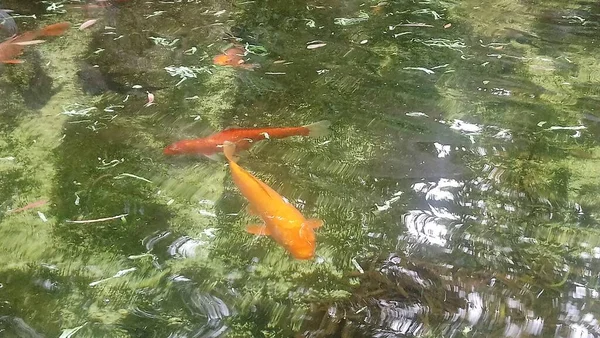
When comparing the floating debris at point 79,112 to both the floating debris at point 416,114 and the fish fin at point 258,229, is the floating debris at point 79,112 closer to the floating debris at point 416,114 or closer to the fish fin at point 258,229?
the fish fin at point 258,229

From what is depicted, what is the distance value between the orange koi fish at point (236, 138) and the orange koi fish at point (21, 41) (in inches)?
66.7

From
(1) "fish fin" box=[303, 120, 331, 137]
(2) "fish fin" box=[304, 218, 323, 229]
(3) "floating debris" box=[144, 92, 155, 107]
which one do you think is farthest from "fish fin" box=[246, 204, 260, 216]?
(3) "floating debris" box=[144, 92, 155, 107]

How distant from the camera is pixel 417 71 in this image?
12.0 feet

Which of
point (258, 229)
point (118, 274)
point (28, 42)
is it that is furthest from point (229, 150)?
point (28, 42)

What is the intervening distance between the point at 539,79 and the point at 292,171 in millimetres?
1902

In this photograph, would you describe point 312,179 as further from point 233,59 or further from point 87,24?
point 87,24

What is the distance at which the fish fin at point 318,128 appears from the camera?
9.93 feet

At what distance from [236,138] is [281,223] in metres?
0.83

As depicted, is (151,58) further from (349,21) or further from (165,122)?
(349,21)

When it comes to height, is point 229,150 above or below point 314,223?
above

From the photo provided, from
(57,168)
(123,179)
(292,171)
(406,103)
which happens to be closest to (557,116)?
(406,103)

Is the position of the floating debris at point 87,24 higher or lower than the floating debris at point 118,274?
higher

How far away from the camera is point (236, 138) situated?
2.91 metres

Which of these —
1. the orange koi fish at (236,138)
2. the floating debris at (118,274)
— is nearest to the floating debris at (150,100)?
the orange koi fish at (236,138)
